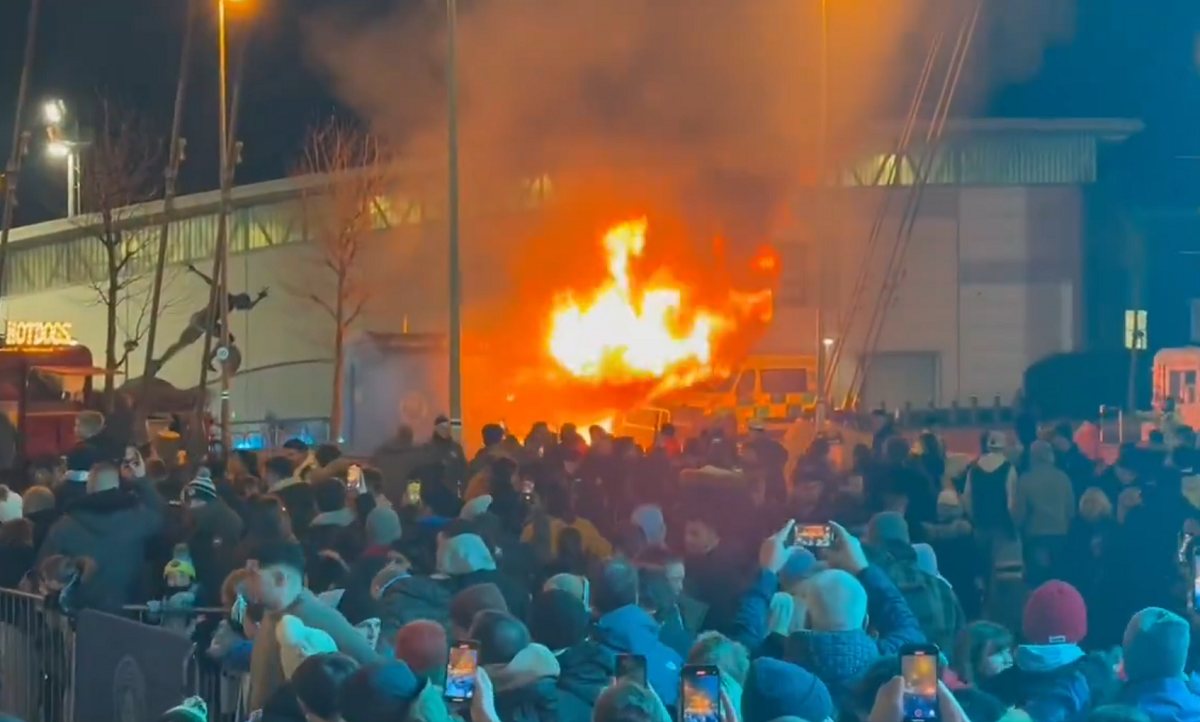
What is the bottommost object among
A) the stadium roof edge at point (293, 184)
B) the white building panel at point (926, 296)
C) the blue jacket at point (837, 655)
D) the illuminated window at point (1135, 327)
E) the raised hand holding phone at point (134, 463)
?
the blue jacket at point (837, 655)

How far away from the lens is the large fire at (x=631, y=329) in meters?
30.3

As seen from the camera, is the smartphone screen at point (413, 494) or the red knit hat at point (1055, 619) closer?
the red knit hat at point (1055, 619)

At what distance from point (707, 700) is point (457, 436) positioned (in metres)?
12.4

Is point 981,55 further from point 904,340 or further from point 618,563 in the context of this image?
point 618,563

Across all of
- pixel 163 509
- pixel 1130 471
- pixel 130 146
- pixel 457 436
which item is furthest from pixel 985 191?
pixel 163 509

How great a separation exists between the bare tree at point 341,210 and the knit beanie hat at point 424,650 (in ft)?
88.7

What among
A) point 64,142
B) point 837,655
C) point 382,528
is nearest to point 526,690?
point 837,655

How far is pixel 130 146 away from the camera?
1342 inches

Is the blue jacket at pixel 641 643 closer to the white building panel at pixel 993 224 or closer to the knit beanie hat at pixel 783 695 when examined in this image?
the knit beanie hat at pixel 783 695

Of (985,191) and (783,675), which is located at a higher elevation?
(985,191)

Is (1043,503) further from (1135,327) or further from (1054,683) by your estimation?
(1135,327)

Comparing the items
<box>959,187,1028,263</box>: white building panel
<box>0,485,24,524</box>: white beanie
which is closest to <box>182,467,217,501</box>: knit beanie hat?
<box>0,485,24,524</box>: white beanie

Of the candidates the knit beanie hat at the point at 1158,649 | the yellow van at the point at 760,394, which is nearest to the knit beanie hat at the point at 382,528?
the knit beanie hat at the point at 1158,649

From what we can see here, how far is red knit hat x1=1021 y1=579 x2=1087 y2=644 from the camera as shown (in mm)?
5371
